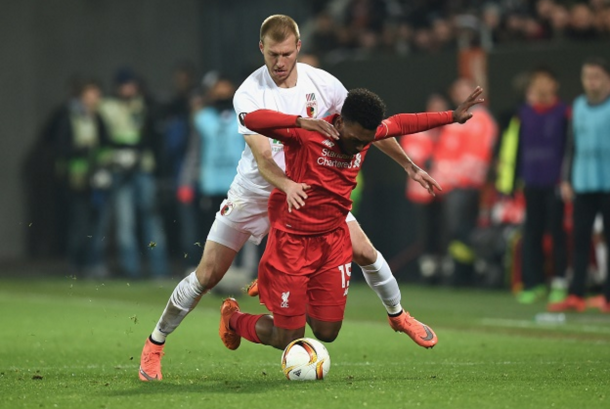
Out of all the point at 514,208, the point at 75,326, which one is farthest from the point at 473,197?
the point at 75,326

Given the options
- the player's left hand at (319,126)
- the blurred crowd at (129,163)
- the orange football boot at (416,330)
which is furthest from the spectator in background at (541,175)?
the player's left hand at (319,126)

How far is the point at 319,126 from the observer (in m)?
7.30

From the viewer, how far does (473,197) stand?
17156mm

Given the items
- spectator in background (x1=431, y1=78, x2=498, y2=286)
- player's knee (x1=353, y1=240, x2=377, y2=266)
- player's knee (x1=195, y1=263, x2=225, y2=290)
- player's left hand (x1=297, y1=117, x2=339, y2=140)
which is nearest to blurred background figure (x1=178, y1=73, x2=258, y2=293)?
spectator in background (x1=431, y1=78, x2=498, y2=286)

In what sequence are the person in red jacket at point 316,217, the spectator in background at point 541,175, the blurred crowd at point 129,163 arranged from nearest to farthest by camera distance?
the person in red jacket at point 316,217
the spectator in background at point 541,175
the blurred crowd at point 129,163

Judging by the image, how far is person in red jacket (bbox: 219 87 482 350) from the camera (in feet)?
25.2

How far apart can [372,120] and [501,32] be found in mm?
10506

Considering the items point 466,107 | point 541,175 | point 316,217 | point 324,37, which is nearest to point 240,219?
point 316,217

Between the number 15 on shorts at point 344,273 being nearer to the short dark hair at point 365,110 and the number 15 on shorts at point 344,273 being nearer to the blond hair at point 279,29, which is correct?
the short dark hair at point 365,110

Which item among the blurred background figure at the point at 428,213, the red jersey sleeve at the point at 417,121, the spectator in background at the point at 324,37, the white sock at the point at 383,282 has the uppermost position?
the red jersey sleeve at the point at 417,121

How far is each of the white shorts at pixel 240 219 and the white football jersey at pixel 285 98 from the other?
0.07 meters

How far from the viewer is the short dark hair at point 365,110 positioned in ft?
24.9

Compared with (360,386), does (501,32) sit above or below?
above

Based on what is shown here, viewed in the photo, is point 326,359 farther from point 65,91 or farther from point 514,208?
point 65,91
